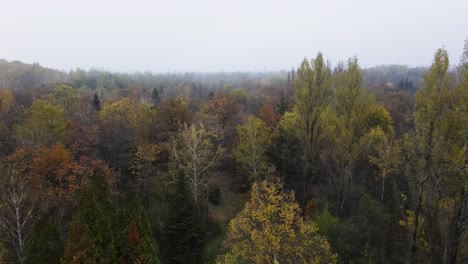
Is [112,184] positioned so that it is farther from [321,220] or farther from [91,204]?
[321,220]

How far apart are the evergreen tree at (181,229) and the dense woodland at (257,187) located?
0.21ft

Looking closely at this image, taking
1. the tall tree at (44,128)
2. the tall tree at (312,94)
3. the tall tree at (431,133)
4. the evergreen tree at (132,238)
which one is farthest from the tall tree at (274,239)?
the tall tree at (44,128)

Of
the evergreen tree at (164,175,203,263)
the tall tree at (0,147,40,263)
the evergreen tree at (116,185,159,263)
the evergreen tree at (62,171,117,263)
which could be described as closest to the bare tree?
the tall tree at (0,147,40,263)

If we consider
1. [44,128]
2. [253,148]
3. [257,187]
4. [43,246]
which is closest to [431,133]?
[257,187]

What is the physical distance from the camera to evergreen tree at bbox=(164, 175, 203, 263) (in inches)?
745

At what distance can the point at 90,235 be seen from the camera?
41.7 ft

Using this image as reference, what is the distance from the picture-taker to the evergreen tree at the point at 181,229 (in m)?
18.9

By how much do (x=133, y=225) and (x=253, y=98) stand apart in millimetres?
44089

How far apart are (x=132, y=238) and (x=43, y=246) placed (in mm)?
3289

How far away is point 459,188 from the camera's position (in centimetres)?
1208

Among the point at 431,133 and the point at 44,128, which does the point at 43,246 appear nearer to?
the point at 44,128

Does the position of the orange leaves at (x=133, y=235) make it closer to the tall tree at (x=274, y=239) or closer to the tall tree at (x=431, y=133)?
the tall tree at (x=274, y=239)

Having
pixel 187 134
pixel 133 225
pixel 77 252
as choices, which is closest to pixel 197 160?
pixel 187 134

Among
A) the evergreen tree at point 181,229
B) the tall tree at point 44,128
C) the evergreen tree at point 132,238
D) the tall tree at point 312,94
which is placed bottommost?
the evergreen tree at point 181,229
